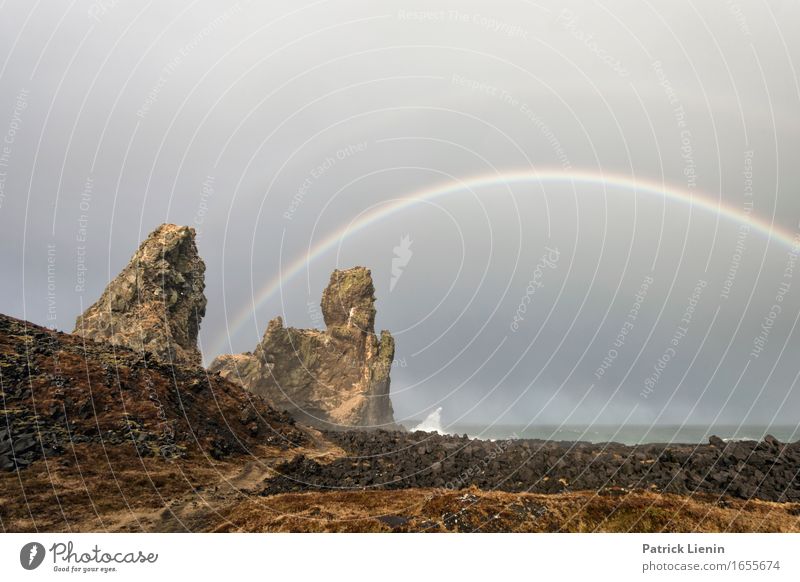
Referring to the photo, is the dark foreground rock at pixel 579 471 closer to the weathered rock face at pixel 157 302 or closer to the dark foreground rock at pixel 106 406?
the dark foreground rock at pixel 106 406

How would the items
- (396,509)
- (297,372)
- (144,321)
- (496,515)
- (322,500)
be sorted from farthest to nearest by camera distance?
1. (297,372)
2. (144,321)
3. (322,500)
4. (396,509)
5. (496,515)

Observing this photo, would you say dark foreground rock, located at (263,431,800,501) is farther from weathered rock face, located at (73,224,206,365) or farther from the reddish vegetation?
weathered rock face, located at (73,224,206,365)

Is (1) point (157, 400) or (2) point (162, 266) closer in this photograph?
(1) point (157, 400)

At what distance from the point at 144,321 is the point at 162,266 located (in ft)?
25.2

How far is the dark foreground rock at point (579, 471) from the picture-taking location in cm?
2112

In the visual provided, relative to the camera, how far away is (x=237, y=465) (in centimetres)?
2702

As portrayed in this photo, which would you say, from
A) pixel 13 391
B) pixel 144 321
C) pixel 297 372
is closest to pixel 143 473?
pixel 13 391

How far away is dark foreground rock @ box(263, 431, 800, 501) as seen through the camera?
21122 millimetres

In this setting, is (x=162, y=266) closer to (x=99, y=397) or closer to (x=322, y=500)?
(x=99, y=397)

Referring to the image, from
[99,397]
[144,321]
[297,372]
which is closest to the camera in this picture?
[99,397]

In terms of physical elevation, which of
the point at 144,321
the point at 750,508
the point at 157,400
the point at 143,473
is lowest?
the point at 750,508

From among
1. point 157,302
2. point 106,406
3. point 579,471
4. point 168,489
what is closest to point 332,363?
point 157,302

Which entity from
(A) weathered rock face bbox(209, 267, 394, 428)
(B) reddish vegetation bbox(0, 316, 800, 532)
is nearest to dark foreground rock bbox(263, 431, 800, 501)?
(B) reddish vegetation bbox(0, 316, 800, 532)

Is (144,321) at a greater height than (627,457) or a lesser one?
greater
